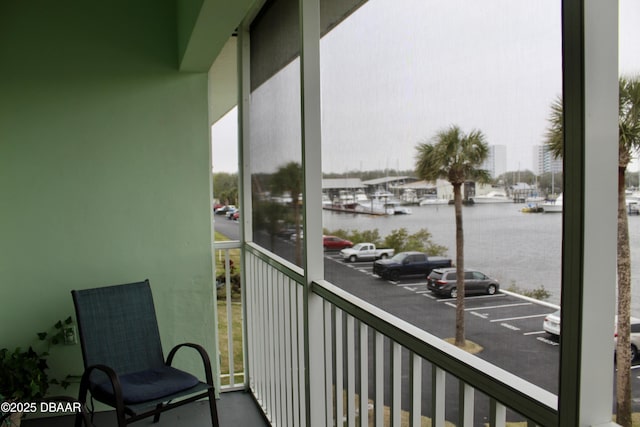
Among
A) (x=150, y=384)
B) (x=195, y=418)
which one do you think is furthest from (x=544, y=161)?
(x=195, y=418)

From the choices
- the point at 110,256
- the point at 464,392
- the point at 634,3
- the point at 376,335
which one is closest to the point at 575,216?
the point at 634,3

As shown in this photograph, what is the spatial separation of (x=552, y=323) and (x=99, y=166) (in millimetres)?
3248

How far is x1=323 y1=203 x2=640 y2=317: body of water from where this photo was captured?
0.93 meters

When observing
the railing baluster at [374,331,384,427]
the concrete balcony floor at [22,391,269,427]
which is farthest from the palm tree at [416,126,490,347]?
the concrete balcony floor at [22,391,269,427]

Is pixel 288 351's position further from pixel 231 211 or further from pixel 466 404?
pixel 466 404

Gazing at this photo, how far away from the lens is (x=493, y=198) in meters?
1.12

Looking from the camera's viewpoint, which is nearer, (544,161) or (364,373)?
(544,161)

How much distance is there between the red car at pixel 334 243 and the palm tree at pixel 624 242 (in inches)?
46.9

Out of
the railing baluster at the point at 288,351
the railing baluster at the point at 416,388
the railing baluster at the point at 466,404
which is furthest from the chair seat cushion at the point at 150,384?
the railing baluster at the point at 466,404

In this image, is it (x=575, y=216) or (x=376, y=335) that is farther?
(x=376, y=335)

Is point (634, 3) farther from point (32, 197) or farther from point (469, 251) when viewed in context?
point (32, 197)

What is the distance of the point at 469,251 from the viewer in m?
1.22

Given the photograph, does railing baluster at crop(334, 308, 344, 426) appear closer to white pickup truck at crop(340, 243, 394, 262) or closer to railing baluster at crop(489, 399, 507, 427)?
white pickup truck at crop(340, 243, 394, 262)

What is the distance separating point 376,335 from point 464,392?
0.52 m
